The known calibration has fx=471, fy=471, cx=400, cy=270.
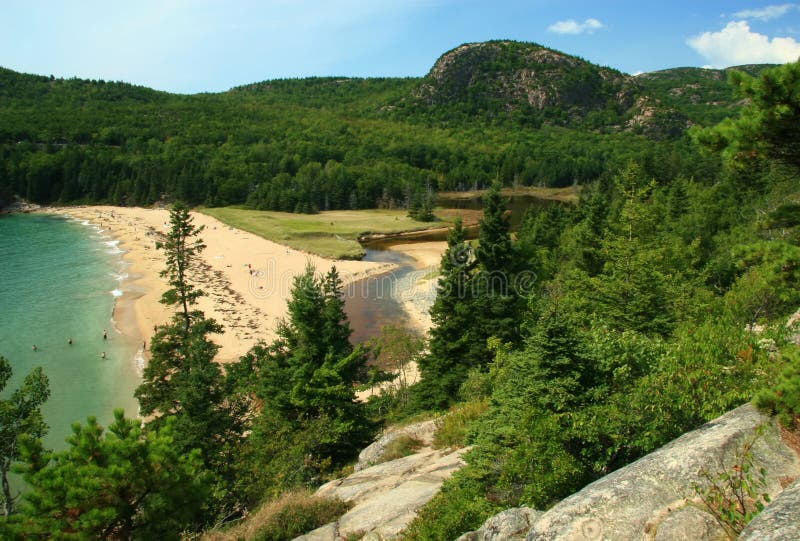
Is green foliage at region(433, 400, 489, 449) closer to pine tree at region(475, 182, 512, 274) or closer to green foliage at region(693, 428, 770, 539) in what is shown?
green foliage at region(693, 428, 770, 539)

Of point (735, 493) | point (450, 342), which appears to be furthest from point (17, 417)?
point (735, 493)

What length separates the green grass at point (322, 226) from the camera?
74.9 metres

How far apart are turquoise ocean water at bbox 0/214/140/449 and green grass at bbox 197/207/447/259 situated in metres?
24.0

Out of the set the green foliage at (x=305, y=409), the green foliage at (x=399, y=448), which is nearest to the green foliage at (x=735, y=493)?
the green foliage at (x=399, y=448)

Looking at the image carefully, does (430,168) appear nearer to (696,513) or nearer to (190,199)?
(190,199)

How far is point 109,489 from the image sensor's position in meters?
8.38

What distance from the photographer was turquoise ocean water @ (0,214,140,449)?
29.9 metres

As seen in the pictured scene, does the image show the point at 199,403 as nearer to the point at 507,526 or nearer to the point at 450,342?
the point at 450,342

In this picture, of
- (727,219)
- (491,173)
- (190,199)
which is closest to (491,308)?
(727,219)

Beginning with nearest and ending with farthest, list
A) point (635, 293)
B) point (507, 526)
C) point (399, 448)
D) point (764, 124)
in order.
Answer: point (764, 124) < point (507, 526) < point (399, 448) < point (635, 293)

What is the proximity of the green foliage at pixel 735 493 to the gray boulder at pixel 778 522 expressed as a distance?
0.45m

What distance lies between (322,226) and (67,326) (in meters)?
52.9

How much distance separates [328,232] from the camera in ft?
278

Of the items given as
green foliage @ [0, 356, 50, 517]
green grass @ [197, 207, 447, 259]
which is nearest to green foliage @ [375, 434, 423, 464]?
green foliage @ [0, 356, 50, 517]
